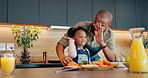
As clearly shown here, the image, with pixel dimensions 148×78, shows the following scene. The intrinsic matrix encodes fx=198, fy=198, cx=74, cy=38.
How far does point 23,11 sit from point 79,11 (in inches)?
35.1

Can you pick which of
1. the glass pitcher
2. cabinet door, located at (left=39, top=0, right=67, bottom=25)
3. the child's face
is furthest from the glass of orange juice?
cabinet door, located at (left=39, top=0, right=67, bottom=25)

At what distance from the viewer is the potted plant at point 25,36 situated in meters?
2.88

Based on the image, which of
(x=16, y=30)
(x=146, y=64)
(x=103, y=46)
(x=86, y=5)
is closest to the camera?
(x=146, y=64)

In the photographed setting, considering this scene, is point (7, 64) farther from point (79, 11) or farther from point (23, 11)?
point (79, 11)

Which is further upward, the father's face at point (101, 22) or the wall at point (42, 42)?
the father's face at point (101, 22)

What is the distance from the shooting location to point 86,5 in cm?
329

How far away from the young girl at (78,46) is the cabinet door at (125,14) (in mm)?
1693

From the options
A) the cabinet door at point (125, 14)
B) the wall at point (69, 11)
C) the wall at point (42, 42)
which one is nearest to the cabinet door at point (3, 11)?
the wall at point (69, 11)

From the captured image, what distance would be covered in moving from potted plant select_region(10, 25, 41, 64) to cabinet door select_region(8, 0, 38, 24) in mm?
144

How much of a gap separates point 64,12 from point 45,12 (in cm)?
30

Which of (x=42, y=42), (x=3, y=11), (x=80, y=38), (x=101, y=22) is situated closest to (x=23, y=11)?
(x=3, y=11)

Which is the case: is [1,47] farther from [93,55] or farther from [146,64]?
[146,64]

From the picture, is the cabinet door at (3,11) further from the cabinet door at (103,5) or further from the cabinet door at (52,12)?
the cabinet door at (103,5)

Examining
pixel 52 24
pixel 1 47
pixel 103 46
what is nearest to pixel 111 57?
pixel 103 46
